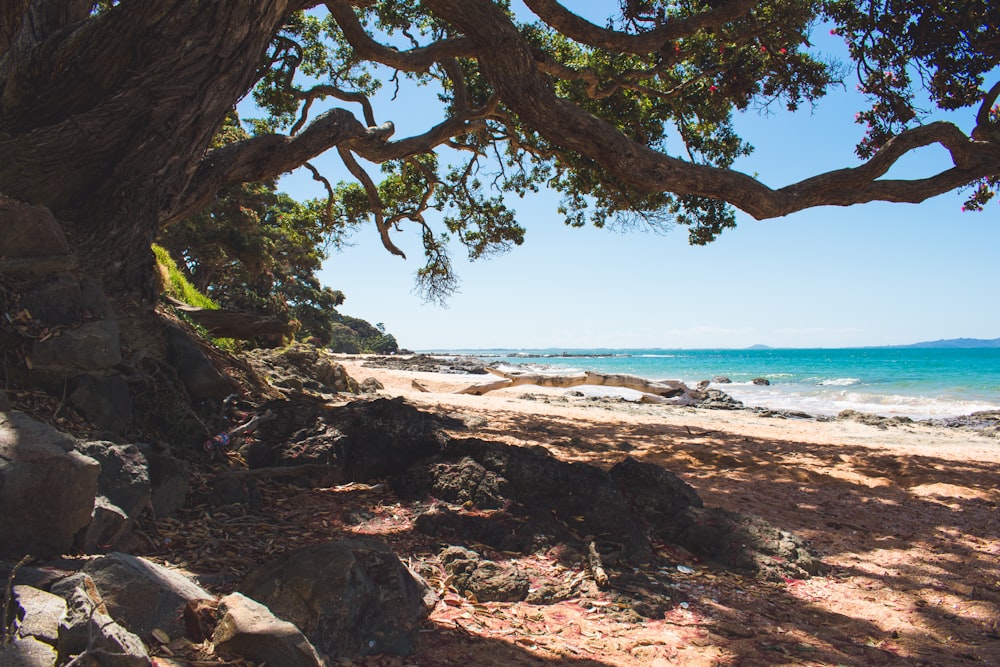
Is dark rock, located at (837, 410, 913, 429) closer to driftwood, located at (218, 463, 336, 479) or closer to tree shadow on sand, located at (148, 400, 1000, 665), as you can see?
tree shadow on sand, located at (148, 400, 1000, 665)

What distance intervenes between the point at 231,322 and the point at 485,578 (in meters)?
6.34

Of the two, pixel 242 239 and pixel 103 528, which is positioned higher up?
pixel 242 239

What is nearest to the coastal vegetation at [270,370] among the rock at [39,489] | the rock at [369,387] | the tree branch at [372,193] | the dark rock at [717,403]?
the rock at [39,489]

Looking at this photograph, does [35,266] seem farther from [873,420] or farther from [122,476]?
[873,420]

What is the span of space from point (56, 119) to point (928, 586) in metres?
6.49

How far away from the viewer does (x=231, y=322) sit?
7910mm

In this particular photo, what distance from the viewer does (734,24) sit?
841 centimetres

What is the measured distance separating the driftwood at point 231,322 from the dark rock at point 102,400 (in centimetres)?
391

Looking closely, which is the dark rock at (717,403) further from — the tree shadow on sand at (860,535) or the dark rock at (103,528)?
the dark rock at (103,528)

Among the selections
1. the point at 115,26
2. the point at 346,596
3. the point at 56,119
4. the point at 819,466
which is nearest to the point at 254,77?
the point at 115,26

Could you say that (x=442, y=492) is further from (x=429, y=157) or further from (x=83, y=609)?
(x=429, y=157)

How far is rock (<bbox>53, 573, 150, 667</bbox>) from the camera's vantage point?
1.44 m

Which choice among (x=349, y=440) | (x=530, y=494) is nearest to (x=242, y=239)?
(x=349, y=440)

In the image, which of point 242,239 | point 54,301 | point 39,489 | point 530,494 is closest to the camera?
point 39,489
